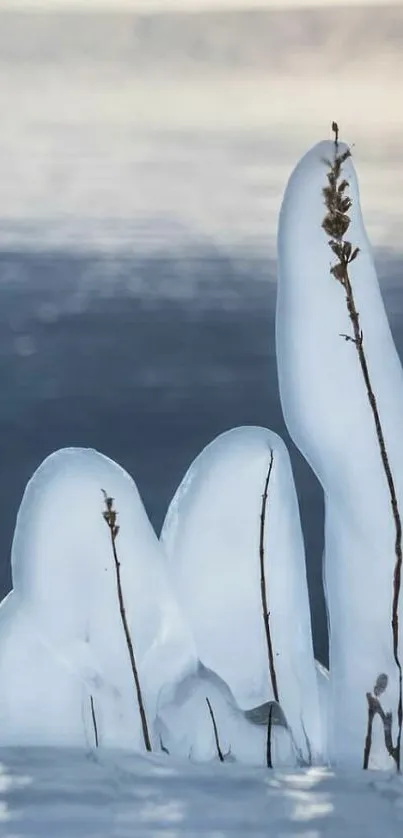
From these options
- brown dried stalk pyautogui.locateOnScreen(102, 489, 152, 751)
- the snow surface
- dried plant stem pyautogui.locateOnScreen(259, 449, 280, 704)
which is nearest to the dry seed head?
the snow surface

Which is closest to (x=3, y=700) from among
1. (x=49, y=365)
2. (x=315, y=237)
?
(x=49, y=365)

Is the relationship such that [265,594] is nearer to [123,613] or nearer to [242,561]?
[242,561]

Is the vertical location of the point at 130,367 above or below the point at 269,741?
above

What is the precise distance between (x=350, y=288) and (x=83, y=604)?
46cm

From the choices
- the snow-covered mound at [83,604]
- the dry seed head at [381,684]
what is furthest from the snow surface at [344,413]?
the snow-covered mound at [83,604]

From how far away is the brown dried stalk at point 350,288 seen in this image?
99 centimetres

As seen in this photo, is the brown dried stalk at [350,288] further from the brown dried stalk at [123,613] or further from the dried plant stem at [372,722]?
the brown dried stalk at [123,613]

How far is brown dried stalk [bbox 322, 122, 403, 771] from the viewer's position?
990mm

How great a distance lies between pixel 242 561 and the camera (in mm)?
1043

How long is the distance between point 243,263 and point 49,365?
250 millimetres

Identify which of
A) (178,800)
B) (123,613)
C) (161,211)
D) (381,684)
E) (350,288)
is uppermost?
(161,211)

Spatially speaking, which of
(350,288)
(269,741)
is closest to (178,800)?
(269,741)

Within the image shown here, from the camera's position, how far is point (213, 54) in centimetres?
103

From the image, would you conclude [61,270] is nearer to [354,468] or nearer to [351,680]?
[354,468]
